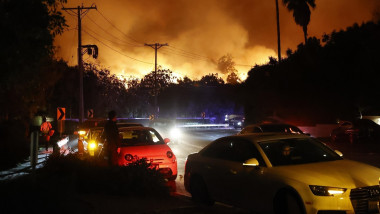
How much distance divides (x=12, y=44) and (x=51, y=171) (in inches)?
200

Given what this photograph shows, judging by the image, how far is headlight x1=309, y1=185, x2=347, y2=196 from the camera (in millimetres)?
6633

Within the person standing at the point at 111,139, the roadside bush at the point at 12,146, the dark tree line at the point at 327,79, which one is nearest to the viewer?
the person standing at the point at 111,139

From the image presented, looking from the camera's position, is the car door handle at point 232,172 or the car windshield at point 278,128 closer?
the car door handle at point 232,172

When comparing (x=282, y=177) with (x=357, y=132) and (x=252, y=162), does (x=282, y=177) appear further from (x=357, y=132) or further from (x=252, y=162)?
(x=357, y=132)

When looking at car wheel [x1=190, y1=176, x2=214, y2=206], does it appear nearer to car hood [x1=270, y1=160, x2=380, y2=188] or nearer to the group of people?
car hood [x1=270, y1=160, x2=380, y2=188]

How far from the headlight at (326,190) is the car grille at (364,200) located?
0.17m

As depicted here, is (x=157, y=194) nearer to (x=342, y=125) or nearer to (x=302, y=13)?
(x=342, y=125)

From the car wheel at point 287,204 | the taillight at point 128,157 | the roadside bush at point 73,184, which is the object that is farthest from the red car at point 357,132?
the car wheel at point 287,204

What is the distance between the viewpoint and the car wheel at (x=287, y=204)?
22.5 feet

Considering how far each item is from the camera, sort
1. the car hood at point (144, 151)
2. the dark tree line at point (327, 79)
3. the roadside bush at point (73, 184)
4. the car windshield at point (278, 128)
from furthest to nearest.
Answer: the dark tree line at point (327, 79) → the car windshield at point (278, 128) → the car hood at point (144, 151) → the roadside bush at point (73, 184)

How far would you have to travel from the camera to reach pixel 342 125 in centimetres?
3108

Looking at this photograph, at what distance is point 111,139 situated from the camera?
11.8 metres

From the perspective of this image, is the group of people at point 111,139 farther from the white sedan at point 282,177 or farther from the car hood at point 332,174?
the car hood at point 332,174

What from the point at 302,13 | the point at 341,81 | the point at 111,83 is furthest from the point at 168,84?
the point at 341,81
